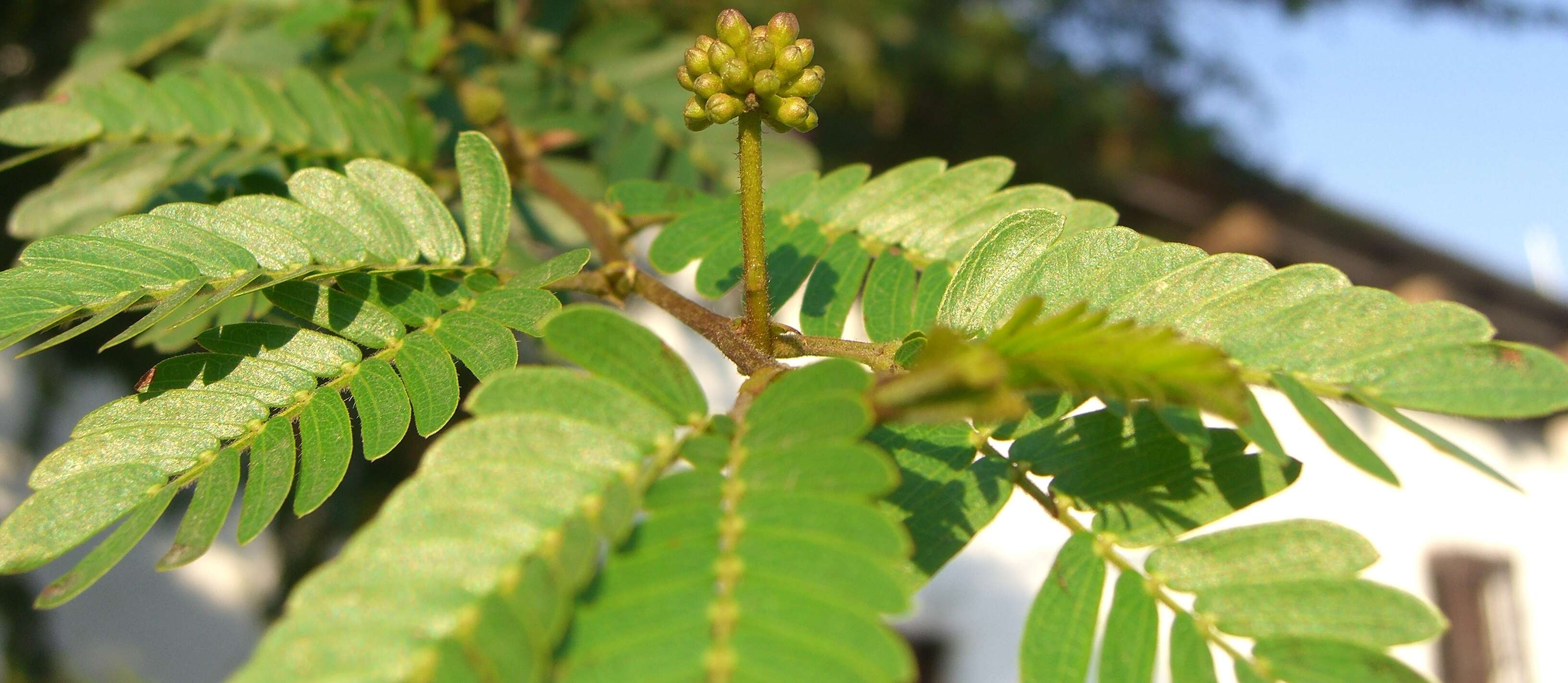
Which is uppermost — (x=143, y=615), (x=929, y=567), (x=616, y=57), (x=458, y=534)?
(x=616, y=57)

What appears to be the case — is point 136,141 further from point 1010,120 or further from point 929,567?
point 1010,120

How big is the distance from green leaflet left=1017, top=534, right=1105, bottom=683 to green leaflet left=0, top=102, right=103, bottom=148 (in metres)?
1.24

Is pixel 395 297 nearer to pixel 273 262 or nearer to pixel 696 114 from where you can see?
pixel 273 262

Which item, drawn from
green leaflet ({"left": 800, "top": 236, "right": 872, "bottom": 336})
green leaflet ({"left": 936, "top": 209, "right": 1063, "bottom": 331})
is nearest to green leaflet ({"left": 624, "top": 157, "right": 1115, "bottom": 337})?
green leaflet ({"left": 800, "top": 236, "right": 872, "bottom": 336})

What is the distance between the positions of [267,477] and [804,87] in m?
0.53

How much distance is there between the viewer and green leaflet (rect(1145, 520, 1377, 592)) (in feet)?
2.36

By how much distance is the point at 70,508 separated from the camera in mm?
775

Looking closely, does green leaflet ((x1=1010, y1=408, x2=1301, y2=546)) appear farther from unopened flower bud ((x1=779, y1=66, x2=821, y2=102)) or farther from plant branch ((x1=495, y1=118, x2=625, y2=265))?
plant branch ((x1=495, y1=118, x2=625, y2=265))

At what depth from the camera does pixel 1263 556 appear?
755mm

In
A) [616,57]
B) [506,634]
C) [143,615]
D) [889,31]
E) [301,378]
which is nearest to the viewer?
[506,634]

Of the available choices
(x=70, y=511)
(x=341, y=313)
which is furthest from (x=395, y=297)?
(x=70, y=511)

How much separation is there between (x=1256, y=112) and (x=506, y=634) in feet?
17.9

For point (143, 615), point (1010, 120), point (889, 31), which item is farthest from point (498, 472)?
point (143, 615)

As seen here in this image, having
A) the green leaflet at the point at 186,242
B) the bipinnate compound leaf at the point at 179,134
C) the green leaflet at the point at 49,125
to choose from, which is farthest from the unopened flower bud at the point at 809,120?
the green leaflet at the point at 49,125
